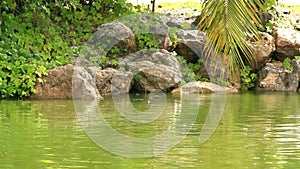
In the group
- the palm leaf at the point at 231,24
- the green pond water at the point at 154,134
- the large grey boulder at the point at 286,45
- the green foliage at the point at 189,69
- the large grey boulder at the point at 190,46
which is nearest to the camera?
the green pond water at the point at 154,134

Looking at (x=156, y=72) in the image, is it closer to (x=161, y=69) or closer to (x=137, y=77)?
(x=161, y=69)

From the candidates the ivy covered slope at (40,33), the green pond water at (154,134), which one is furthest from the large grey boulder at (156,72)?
the green pond water at (154,134)

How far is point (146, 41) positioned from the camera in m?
19.9

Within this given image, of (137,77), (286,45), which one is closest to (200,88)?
(137,77)

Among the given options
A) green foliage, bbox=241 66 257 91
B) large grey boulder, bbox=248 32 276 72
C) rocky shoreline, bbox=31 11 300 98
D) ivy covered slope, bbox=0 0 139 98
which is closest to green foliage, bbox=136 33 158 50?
rocky shoreline, bbox=31 11 300 98

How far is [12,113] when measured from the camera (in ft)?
39.5

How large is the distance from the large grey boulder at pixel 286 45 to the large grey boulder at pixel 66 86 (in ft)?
25.3

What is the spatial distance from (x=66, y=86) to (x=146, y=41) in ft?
16.9

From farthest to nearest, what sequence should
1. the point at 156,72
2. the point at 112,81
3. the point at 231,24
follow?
the point at 156,72 → the point at 112,81 → the point at 231,24

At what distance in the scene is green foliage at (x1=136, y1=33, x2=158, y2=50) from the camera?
19.8 metres

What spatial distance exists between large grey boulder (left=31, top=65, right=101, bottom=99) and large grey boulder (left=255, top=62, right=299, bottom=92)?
6453 millimetres

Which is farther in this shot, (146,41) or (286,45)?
(286,45)

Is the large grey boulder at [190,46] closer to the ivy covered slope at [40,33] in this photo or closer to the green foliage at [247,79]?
the green foliage at [247,79]

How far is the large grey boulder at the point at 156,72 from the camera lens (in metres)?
17.9
